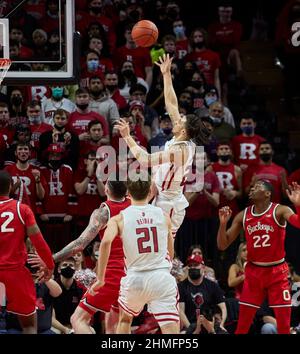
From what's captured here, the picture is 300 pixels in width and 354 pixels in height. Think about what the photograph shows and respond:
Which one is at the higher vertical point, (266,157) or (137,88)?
(137,88)

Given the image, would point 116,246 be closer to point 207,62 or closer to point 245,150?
point 245,150

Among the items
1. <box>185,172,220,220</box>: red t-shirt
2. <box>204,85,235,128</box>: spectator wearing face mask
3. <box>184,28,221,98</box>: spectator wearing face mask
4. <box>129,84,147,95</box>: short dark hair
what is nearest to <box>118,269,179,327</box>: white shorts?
<box>185,172,220,220</box>: red t-shirt

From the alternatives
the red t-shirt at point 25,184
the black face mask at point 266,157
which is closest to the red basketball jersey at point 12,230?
the red t-shirt at point 25,184

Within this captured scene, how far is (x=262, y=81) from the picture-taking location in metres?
19.0

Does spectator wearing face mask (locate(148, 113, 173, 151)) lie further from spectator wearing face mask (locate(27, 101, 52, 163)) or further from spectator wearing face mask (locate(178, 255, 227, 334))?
spectator wearing face mask (locate(178, 255, 227, 334))

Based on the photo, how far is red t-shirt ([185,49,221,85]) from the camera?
17.5 m

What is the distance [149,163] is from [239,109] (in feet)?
21.9

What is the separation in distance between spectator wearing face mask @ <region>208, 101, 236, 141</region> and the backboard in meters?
2.23

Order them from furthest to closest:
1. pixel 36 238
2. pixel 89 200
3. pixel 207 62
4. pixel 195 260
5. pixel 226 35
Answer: pixel 226 35 → pixel 207 62 → pixel 89 200 → pixel 195 260 → pixel 36 238

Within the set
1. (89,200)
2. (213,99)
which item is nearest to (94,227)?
(89,200)

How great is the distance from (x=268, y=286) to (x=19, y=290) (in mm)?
2493

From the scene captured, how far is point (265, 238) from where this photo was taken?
11.8 metres

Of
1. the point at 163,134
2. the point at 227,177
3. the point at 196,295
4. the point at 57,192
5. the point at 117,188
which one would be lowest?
the point at 196,295
